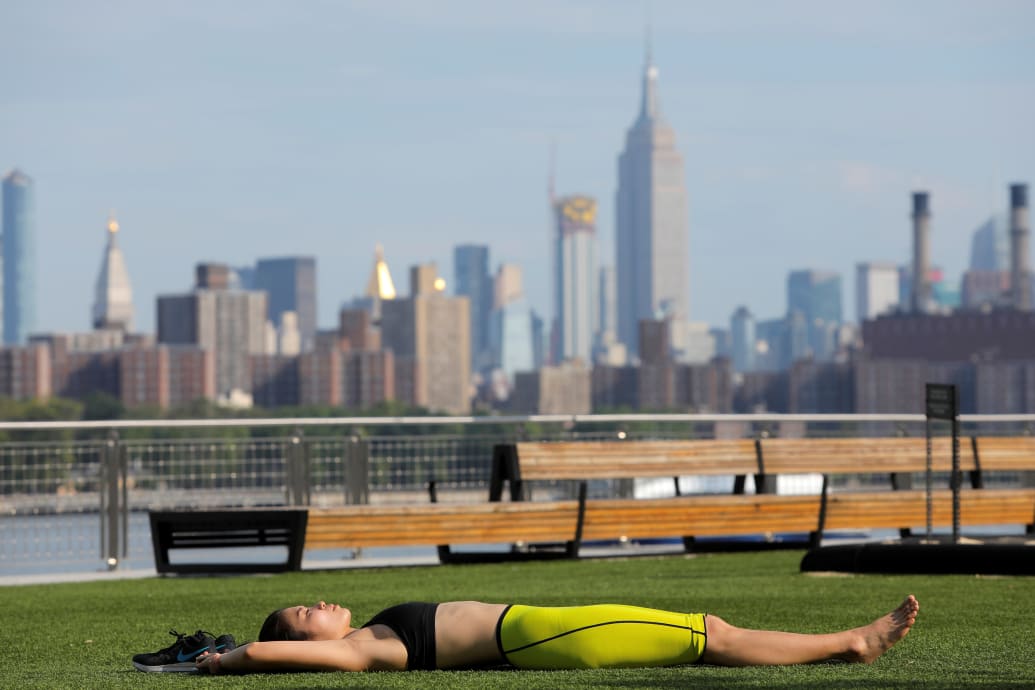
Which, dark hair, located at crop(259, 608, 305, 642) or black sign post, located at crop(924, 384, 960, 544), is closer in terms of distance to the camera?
dark hair, located at crop(259, 608, 305, 642)

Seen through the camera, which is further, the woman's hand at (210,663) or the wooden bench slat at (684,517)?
the wooden bench slat at (684,517)

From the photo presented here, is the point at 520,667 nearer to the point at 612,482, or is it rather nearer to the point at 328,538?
the point at 328,538

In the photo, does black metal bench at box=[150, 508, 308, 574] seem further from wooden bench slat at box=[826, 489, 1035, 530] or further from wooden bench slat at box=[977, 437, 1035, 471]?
wooden bench slat at box=[977, 437, 1035, 471]

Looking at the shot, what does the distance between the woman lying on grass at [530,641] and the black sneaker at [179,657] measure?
0.22 m

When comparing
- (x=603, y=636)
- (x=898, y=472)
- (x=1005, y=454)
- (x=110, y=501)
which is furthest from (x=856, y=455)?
(x=603, y=636)

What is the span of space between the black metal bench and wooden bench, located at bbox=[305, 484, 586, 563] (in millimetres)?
128

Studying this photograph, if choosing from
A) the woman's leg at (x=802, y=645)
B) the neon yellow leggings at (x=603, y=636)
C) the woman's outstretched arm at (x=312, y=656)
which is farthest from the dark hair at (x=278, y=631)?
the woman's leg at (x=802, y=645)

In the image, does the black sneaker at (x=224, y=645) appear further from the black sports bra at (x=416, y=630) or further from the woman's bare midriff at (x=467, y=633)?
the woman's bare midriff at (x=467, y=633)

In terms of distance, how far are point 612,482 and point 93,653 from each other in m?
7.44

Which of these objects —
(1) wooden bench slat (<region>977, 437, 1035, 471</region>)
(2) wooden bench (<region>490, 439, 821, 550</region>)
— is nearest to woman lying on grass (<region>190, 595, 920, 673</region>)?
(2) wooden bench (<region>490, 439, 821, 550</region>)

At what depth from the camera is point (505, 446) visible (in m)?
13.3

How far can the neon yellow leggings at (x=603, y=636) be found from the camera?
6410mm

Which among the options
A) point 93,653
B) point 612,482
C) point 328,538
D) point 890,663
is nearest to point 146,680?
→ point 93,653

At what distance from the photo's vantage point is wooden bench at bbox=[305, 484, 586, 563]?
41.1 ft
